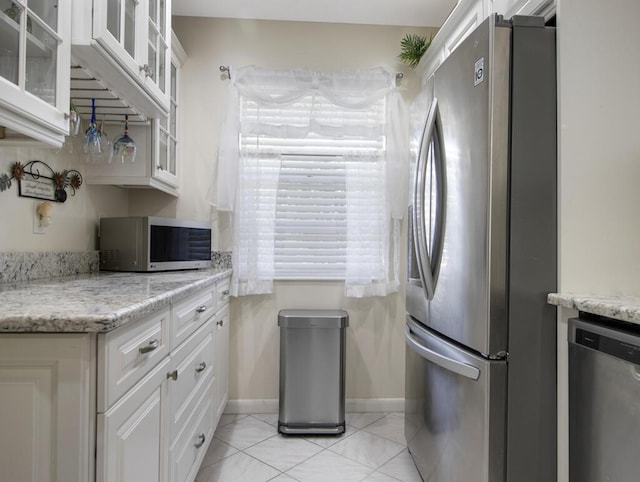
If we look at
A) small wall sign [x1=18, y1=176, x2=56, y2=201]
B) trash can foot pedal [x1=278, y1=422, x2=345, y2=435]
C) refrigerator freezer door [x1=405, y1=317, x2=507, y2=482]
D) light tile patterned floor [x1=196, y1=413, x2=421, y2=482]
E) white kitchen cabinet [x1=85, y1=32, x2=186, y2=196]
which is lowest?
light tile patterned floor [x1=196, y1=413, x2=421, y2=482]

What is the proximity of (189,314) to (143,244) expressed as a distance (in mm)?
664

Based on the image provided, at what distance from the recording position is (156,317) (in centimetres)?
115

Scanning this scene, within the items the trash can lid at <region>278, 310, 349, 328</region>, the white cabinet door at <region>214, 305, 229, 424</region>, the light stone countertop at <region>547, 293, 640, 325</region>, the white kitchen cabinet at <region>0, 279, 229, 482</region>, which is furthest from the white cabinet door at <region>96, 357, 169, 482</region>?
the light stone countertop at <region>547, 293, 640, 325</region>

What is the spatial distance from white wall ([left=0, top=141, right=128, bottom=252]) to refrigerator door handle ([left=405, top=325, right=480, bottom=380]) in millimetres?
1524

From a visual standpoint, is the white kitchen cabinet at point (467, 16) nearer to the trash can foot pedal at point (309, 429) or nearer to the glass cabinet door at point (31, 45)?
the glass cabinet door at point (31, 45)

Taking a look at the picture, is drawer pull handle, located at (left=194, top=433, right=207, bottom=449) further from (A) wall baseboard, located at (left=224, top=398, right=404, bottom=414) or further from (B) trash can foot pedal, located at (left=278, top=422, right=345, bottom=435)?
(A) wall baseboard, located at (left=224, top=398, right=404, bottom=414)

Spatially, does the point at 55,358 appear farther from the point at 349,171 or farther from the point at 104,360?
the point at 349,171

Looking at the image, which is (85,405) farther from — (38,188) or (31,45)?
(38,188)

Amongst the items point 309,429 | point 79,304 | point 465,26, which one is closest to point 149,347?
point 79,304

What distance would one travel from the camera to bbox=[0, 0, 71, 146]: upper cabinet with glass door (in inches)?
37.9

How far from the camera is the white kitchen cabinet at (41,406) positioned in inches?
31.5

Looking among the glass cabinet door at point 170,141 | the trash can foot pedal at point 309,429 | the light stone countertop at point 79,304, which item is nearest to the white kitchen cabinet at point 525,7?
the light stone countertop at point 79,304

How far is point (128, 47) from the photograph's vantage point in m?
1.46

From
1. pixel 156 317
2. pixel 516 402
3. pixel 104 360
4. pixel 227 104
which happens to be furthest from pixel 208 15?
pixel 516 402
